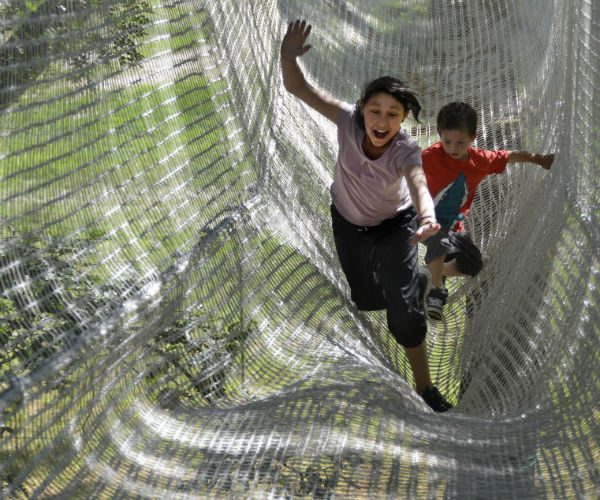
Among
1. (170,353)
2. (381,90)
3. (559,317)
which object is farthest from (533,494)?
(381,90)

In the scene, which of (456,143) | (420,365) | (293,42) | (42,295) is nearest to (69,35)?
(42,295)

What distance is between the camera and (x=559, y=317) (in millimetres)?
1799

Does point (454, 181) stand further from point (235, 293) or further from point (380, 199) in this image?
point (235, 293)

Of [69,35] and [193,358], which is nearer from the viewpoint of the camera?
[69,35]

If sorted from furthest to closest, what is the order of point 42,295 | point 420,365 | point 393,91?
point 420,365
point 393,91
point 42,295

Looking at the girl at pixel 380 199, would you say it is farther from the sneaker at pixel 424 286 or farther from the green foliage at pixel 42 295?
the green foliage at pixel 42 295

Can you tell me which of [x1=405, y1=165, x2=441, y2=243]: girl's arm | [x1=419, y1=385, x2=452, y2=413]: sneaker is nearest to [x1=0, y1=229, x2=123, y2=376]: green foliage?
[x1=405, y1=165, x2=441, y2=243]: girl's arm

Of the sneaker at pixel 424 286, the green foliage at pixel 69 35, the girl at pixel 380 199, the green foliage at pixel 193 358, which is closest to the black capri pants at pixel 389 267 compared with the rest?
the girl at pixel 380 199

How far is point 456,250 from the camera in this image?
2.30m

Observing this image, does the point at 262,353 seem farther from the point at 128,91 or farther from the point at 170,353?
the point at 128,91

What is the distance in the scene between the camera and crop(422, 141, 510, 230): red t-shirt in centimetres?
234

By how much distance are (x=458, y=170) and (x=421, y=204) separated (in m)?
0.66

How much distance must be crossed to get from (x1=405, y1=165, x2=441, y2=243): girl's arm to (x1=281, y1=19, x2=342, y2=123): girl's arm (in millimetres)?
276

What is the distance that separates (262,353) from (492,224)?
3.24ft
